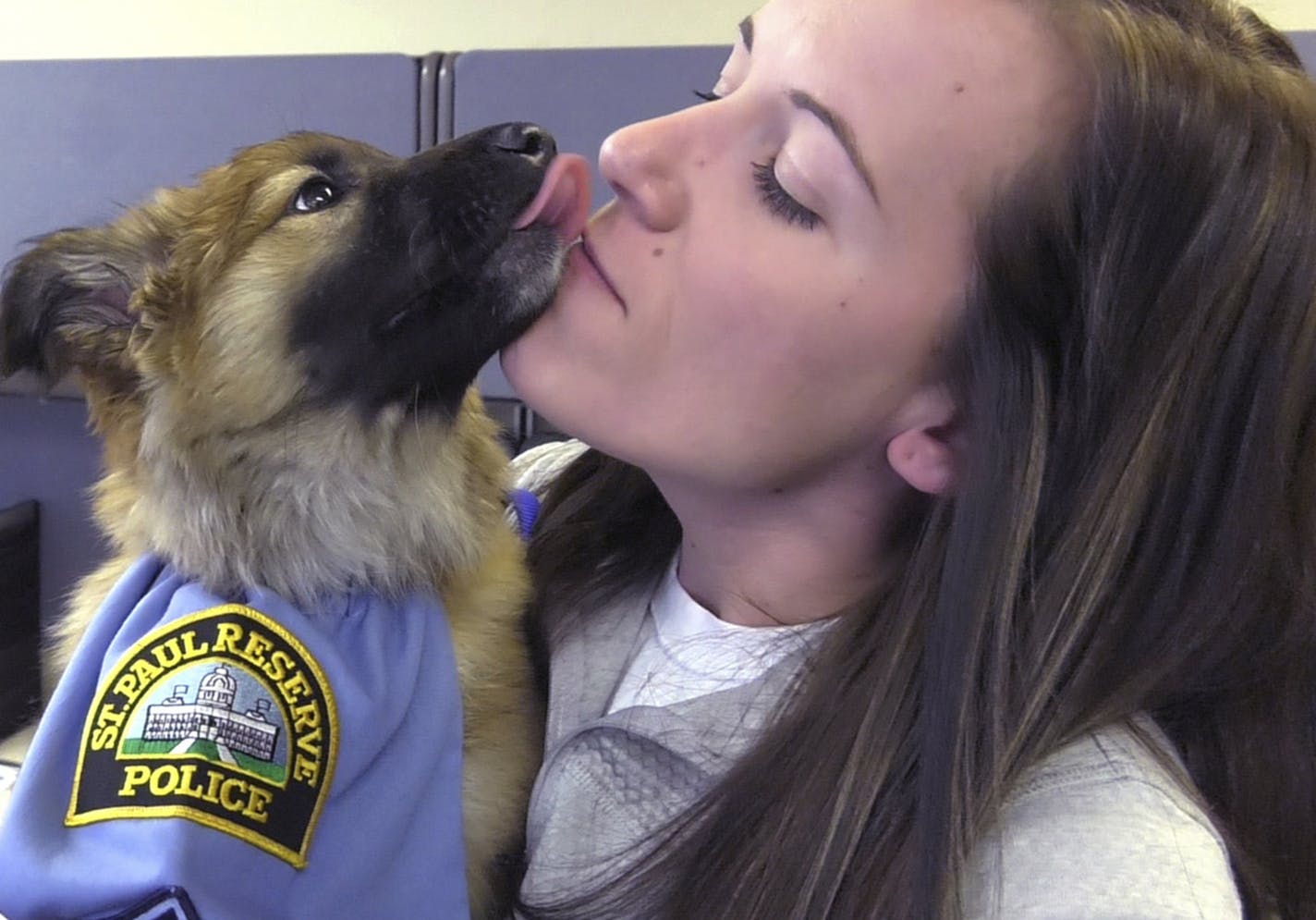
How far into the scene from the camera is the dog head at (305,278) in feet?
3.61

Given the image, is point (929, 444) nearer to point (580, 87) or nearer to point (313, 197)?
point (313, 197)

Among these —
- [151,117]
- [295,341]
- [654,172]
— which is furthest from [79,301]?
[151,117]

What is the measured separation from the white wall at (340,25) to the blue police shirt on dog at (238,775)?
1.92 m

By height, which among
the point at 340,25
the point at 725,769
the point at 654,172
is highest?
the point at 340,25

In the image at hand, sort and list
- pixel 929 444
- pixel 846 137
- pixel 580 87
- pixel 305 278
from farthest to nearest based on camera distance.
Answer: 1. pixel 580 87
2. pixel 305 278
3. pixel 929 444
4. pixel 846 137

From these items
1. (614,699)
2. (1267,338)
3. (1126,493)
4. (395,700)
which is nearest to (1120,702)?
(1126,493)

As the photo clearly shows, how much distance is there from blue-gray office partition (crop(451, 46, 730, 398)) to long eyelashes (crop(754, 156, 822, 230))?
3.98 feet

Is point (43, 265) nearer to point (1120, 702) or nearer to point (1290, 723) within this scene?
point (1120, 702)

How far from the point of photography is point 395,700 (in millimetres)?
1007

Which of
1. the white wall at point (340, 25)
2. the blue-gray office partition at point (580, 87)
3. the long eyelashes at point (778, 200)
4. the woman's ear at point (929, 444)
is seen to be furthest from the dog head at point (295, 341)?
the white wall at point (340, 25)

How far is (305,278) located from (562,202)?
319 mm

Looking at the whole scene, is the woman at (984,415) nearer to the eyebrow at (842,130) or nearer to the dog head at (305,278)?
the eyebrow at (842,130)

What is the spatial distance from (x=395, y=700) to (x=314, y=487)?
311 millimetres

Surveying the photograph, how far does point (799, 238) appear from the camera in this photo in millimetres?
875
